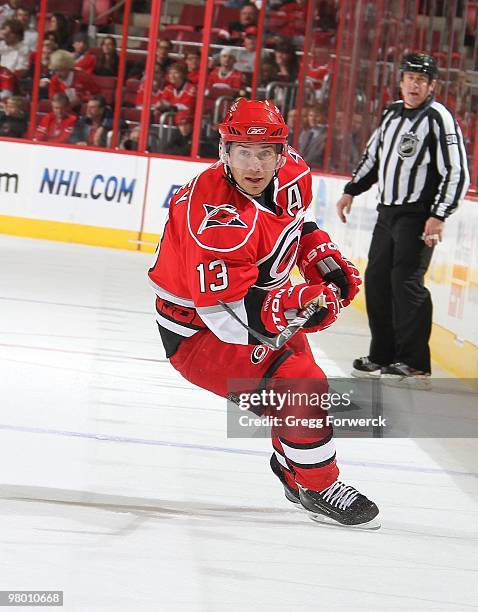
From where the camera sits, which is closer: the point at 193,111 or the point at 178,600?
the point at 178,600

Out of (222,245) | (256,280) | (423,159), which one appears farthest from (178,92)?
(222,245)

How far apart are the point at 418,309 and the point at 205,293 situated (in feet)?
8.68

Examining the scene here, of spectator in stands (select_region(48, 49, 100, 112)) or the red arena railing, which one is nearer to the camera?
the red arena railing

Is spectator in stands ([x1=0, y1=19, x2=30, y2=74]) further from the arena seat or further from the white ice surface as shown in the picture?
the white ice surface

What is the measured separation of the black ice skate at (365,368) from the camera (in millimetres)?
5590

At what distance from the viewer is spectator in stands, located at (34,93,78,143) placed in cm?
1185

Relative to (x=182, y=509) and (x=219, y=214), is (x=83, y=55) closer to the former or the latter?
(x=182, y=509)

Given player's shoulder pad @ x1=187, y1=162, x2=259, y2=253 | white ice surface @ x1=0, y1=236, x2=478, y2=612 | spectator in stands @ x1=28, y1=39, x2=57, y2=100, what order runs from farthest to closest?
spectator in stands @ x1=28, y1=39, x2=57, y2=100 → player's shoulder pad @ x1=187, y1=162, x2=259, y2=253 → white ice surface @ x1=0, y1=236, x2=478, y2=612

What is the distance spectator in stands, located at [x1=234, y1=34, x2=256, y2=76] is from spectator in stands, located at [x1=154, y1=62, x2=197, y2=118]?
582mm

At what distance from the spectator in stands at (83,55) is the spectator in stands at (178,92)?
1216 mm

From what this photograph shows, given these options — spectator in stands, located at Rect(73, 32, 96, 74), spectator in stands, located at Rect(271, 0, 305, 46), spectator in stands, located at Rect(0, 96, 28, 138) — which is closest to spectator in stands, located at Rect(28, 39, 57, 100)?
spectator in stands, located at Rect(73, 32, 96, 74)

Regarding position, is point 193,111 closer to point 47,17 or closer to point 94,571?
point 47,17

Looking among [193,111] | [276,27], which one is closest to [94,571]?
[193,111]

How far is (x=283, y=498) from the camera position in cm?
339
